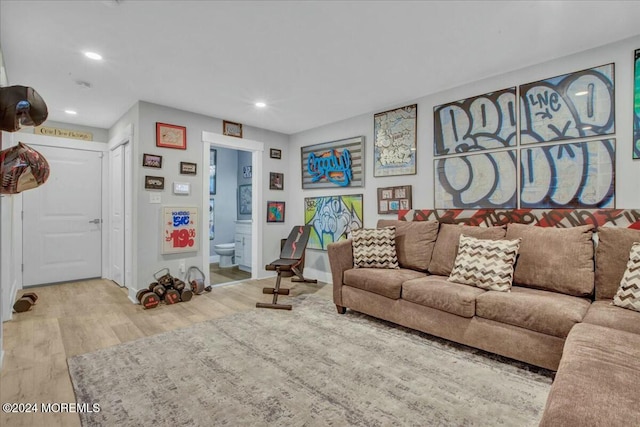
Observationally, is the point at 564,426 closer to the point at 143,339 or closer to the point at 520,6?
the point at 520,6

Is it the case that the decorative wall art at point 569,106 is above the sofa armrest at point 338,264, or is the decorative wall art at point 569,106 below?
above

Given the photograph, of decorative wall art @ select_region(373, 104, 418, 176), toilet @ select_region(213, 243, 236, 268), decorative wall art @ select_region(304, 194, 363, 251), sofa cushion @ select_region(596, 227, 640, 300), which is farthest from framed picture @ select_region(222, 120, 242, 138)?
sofa cushion @ select_region(596, 227, 640, 300)

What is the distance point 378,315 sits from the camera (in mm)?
2883

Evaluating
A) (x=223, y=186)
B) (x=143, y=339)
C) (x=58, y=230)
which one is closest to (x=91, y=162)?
(x=58, y=230)

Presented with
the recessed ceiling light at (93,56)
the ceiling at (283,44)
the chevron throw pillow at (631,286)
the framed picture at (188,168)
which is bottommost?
the chevron throw pillow at (631,286)

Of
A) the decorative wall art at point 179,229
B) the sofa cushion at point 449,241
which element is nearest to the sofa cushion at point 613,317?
the sofa cushion at point 449,241

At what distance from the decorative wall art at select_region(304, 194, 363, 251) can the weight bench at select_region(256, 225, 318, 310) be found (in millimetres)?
435

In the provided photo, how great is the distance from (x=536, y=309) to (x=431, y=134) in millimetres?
2098

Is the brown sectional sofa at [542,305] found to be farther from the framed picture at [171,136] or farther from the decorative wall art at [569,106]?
the framed picture at [171,136]

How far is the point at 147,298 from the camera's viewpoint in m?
3.32

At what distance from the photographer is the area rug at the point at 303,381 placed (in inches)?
63.6

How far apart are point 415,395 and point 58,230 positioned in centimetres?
504

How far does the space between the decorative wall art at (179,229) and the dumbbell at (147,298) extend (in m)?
0.53

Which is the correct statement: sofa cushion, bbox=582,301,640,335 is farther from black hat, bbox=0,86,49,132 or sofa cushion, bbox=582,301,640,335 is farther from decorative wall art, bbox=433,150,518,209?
black hat, bbox=0,86,49,132
